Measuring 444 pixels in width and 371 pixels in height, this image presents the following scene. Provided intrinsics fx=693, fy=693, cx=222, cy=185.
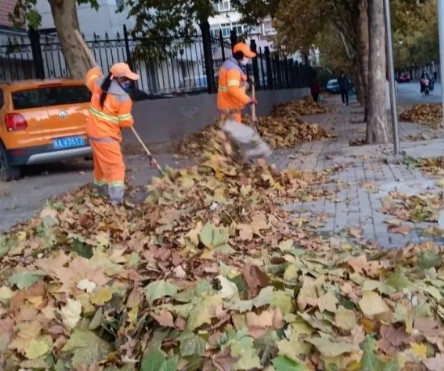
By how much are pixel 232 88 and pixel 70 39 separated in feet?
14.8

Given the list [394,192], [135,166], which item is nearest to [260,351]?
[394,192]

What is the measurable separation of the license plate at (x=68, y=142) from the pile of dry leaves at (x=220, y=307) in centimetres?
565

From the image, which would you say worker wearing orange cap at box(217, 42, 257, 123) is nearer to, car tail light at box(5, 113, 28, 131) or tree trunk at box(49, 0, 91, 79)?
car tail light at box(5, 113, 28, 131)

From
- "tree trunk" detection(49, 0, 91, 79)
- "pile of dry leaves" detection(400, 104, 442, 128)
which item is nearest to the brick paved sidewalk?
"pile of dry leaves" detection(400, 104, 442, 128)

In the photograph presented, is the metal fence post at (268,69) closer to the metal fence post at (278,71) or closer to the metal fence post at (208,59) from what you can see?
the metal fence post at (278,71)

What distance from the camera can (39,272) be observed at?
436 centimetres

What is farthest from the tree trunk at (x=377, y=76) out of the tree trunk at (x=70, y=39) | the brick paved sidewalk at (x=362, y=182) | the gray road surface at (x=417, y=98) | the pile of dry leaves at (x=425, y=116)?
the gray road surface at (x=417, y=98)

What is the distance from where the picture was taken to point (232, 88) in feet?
32.1

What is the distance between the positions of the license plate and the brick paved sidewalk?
3202 millimetres

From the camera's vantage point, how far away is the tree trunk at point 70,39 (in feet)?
42.1

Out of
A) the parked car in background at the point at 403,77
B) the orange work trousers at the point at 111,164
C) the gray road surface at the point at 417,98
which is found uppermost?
the orange work trousers at the point at 111,164

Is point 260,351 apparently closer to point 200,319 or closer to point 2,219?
point 200,319

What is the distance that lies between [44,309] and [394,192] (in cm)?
472

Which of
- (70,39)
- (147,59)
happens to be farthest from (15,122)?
(147,59)
